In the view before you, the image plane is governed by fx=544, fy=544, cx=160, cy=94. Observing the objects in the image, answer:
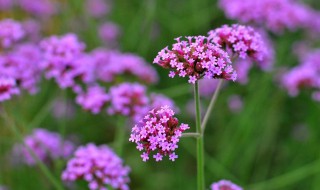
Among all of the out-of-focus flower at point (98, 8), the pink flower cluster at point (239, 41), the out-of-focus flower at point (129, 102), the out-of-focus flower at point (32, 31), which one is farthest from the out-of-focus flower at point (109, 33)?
the pink flower cluster at point (239, 41)

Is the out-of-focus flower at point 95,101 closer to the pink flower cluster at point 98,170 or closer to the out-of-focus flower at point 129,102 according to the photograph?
the out-of-focus flower at point 129,102

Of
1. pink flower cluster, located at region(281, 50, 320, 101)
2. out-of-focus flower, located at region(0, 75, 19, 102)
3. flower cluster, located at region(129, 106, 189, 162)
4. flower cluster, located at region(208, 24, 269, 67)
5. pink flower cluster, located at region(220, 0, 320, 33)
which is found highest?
pink flower cluster, located at region(220, 0, 320, 33)

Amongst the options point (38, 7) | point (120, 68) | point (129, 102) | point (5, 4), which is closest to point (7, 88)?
A: point (129, 102)

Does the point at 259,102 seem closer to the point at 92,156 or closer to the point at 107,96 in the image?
the point at 107,96

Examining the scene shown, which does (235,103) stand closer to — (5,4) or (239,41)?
(239,41)

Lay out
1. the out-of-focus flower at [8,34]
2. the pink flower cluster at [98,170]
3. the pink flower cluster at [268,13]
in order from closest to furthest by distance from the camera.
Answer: the pink flower cluster at [98,170]
the out-of-focus flower at [8,34]
the pink flower cluster at [268,13]

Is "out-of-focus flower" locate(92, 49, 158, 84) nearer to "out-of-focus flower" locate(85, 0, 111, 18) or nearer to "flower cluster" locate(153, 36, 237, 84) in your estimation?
"flower cluster" locate(153, 36, 237, 84)

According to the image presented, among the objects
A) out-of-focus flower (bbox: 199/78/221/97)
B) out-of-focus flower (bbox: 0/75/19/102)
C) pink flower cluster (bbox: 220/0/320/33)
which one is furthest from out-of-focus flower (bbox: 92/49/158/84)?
out-of-focus flower (bbox: 0/75/19/102)
